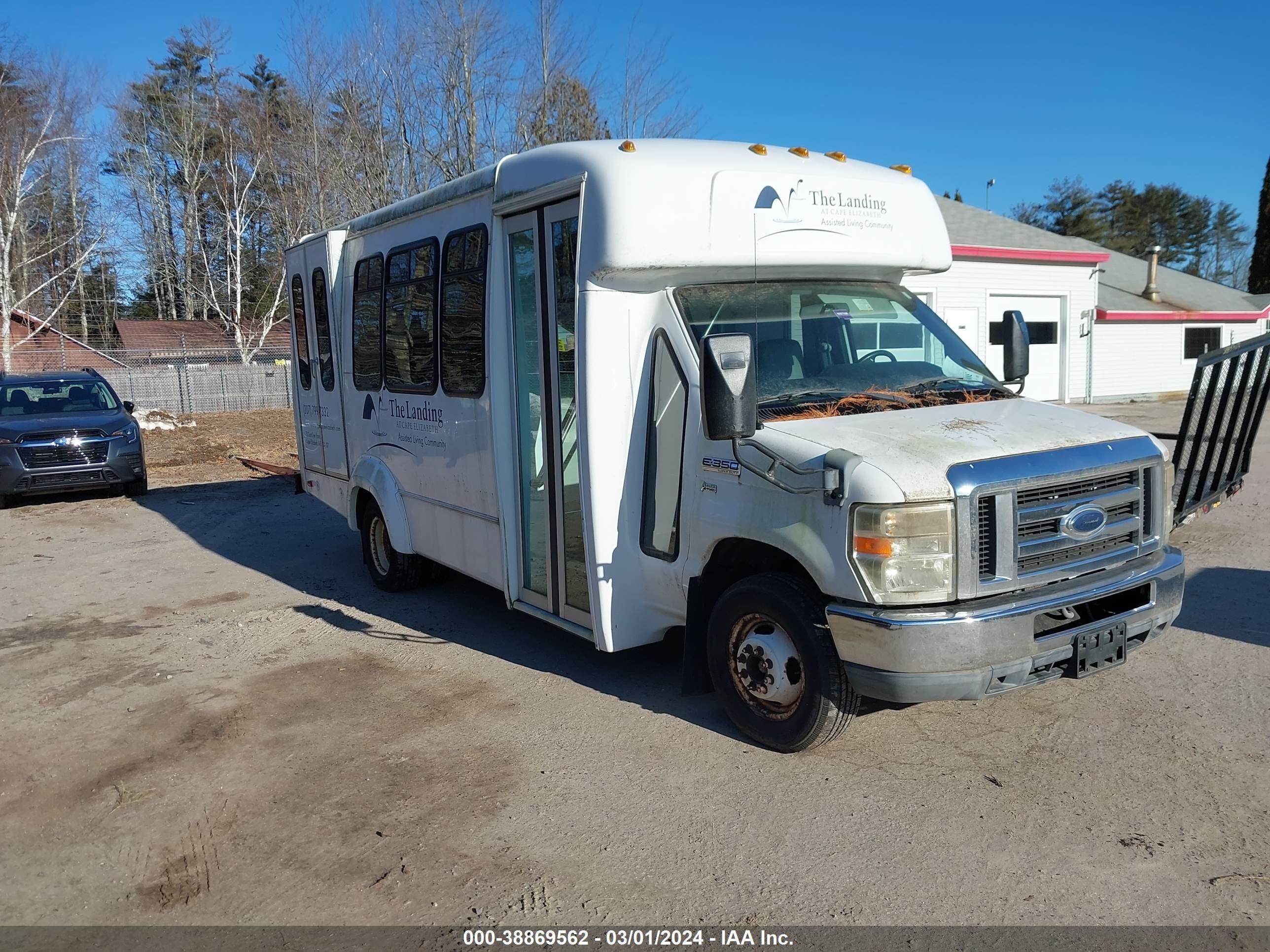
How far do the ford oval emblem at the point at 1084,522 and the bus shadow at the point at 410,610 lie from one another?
5.96ft

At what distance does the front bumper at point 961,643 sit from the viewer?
392cm

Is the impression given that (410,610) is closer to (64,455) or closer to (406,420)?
(406,420)

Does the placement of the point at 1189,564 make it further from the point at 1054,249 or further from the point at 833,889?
the point at 1054,249

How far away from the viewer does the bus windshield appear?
195 inches

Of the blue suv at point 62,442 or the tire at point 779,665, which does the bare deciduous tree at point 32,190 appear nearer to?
the blue suv at point 62,442

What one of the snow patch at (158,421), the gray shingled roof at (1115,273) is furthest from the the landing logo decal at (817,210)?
the snow patch at (158,421)

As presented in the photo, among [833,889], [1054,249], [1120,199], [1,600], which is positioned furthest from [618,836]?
[1120,199]

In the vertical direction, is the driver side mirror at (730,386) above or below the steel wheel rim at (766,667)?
above

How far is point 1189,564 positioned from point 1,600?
9.67m

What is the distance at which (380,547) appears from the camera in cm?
805

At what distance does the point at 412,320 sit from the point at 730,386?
3.51 meters

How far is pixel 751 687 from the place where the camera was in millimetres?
4668

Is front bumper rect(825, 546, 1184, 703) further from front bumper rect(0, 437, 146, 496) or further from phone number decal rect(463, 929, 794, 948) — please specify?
front bumper rect(0, 437, 146, 496)

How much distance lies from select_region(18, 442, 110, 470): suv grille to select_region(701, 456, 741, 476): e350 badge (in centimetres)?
1114
